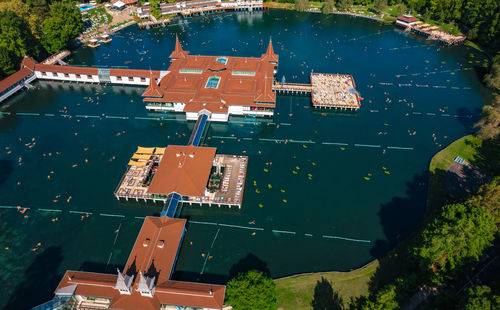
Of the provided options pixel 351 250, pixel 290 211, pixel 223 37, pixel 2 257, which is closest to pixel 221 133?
pixel 290 211

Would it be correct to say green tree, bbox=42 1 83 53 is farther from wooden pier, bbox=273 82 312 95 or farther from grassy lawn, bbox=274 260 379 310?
grassy lawn, bbox=274 260 379 310

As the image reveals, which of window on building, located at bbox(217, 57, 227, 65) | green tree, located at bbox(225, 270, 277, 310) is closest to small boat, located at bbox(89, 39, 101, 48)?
window on building, located at bbox(217, 57, 227, 65)

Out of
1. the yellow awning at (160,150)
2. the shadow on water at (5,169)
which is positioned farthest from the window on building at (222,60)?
the shadow on water at (5,169)

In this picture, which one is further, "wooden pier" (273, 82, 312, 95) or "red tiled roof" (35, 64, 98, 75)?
"red tiled roof" (35, 64, 98, 75)

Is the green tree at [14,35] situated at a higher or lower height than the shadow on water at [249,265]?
higher

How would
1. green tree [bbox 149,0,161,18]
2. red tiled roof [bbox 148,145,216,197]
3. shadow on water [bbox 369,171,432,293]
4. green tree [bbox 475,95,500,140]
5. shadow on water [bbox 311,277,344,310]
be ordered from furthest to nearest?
1. green tree [bbox 149,0,161,18]
2. green tree [bbox 475,95,500,140]
3. red tiled roof [bbox 148,145,216,197]
4. shadow on water [bbox 369,171,432,293]
5. shadow on water [bbox 311,277,344,310]

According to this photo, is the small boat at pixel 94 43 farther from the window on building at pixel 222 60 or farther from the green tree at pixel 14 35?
the window on building at pixel 222 60
